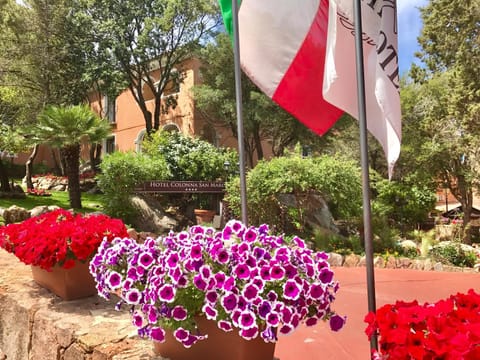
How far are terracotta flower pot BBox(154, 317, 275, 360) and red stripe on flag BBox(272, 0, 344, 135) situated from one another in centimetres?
204

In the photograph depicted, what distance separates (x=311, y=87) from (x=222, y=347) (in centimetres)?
244

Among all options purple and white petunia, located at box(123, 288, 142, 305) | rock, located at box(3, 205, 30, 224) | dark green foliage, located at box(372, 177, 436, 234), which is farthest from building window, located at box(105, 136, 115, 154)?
purple and white petunia, located at box(123, 288, 142, 305)

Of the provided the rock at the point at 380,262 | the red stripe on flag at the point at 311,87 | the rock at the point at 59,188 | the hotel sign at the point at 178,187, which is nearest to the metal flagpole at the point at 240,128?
the red stripe on flag at the point at 311,87

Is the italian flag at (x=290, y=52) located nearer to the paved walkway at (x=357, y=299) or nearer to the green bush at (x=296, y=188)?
the paved walkway at (x=357, y=299)

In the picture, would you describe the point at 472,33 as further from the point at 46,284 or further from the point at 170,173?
the point at 46,284

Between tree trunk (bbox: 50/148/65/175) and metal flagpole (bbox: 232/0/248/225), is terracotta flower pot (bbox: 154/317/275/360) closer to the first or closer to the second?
metal flagpole (bbox: 232/0/248/225)

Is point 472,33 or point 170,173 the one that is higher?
point 472,33

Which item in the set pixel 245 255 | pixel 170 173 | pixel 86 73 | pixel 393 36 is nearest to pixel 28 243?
pixel 245 255

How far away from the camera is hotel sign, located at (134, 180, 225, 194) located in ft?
38.3

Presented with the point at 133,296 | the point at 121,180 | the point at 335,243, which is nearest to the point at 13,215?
the point at 121,180

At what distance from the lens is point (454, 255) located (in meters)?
9.49

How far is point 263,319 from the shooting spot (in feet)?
5.97

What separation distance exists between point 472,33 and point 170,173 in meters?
11.9

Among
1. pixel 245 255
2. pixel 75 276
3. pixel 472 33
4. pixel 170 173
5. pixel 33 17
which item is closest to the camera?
pixel 245 255
